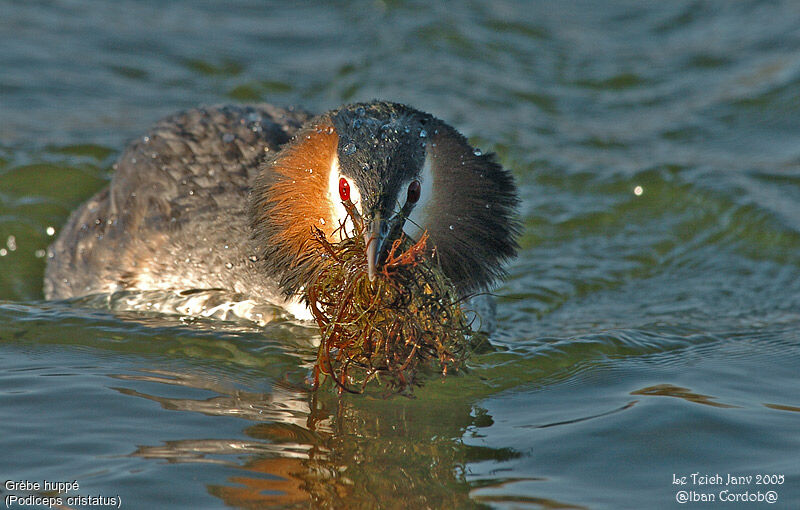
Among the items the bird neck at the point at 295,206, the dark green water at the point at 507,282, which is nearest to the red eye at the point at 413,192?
the bird neck at the point at 295,206

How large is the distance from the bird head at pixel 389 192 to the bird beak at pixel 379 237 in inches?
0.5

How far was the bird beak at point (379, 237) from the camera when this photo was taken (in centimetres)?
541

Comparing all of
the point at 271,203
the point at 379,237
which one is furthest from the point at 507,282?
the point at 379,237

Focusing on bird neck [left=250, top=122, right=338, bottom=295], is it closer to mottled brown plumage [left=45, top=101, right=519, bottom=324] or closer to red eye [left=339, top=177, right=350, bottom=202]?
mottled brown plumage [left=45, top=101, right=519, bottom=324]

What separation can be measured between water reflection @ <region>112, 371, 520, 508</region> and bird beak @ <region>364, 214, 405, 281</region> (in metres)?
0.96

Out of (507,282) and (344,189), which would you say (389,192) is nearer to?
(344,189)

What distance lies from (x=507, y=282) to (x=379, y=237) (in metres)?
3.70

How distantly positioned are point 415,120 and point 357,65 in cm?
726

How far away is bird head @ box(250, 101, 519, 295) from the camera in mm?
5902

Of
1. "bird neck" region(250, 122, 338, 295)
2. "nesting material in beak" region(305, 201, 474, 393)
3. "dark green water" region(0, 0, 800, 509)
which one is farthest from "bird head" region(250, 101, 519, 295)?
"dark green water" region(0, 0, 800, 509)

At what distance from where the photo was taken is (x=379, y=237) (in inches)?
217

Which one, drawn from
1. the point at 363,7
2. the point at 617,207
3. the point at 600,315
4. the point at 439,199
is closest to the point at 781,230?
the point at 617,207

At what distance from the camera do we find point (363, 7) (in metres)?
14.9

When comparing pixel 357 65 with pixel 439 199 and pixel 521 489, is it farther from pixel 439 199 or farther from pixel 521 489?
pixel 521 489
